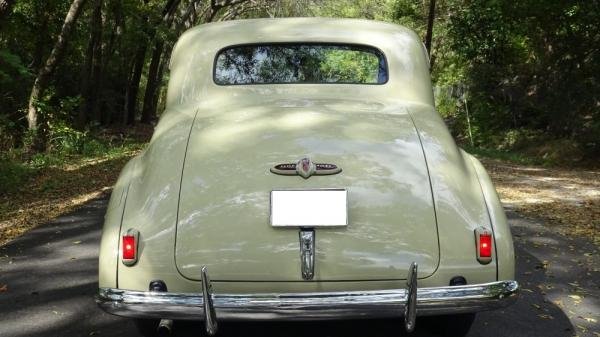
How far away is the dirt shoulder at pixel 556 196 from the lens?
7019mm

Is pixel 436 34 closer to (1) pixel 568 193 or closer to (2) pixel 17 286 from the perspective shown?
(1) pixel 568 193

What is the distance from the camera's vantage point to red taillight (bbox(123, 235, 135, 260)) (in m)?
2.77

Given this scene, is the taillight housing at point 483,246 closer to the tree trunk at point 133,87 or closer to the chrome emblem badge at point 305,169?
the chrome emblem badge at point 305,169

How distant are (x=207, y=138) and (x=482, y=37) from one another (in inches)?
842

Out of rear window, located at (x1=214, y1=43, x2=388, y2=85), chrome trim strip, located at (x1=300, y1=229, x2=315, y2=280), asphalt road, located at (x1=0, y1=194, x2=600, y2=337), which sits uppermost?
rear window, located at (x1=214, y1=43, x2=388, y2=85)

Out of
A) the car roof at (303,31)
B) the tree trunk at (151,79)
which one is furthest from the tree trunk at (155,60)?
the car roof at (303,31)

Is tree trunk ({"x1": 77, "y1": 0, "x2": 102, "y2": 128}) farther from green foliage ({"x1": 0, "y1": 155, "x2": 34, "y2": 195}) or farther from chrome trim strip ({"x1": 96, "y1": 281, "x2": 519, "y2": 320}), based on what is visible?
chrome trim strip ({"x1": 96, "y1": 281, "x2": 519, "y2": 320})

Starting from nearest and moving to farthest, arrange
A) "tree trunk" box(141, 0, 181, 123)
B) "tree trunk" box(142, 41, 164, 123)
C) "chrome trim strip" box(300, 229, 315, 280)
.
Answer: "chrome trim strip" box(300, 229, 315, 280)
"tree trunk" box(141, 0, 181, 123)
"tree trunk" box(142, 41, 164, 123)

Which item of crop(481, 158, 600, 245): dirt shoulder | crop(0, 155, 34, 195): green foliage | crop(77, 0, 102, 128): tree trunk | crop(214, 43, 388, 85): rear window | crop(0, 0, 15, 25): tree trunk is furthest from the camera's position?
crop(77, 0, 102, 128): tree trunk

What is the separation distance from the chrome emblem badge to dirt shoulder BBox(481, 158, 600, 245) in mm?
4286

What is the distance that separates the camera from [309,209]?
2.75 meters

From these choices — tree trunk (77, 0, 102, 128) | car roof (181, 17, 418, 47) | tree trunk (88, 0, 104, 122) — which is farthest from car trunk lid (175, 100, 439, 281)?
tree trunk (88, 0, 104, 122)

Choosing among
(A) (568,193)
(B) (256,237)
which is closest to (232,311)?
(B) (256,237)

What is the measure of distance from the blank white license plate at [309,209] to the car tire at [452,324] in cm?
108
